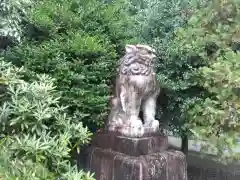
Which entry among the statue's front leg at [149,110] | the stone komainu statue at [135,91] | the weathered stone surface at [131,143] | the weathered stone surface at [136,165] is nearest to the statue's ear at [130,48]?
the stone komainu statue at [135,91]

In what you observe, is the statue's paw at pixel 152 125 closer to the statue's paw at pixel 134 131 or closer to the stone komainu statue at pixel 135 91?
the stone komainu statue at pixel 135 91

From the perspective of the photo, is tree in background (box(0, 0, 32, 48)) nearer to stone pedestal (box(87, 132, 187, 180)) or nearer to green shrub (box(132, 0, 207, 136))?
stone pedestal (box(87, 132, 187, 180))

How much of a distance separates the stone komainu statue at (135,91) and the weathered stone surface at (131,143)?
81 mm

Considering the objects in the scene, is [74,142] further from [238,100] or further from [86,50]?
[238,100]

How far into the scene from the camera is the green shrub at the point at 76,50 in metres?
3.83

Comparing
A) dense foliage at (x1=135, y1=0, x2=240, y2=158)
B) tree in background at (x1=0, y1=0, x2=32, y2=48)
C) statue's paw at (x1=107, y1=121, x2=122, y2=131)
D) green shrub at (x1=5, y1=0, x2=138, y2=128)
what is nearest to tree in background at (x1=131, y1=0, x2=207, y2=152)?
dense foliage at (x1=135, y1=0, x2=240, y2=158)

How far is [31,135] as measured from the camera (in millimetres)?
2875

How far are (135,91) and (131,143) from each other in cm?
58

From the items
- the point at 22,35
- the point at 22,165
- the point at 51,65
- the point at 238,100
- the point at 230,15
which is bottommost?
the point at 22,165

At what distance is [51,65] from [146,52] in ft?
→ 3.67

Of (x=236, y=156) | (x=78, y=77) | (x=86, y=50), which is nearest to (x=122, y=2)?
(x=86, y=50)

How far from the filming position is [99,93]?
3.96 m

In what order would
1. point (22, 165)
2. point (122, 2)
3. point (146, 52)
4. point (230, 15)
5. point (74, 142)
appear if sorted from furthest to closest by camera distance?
1. point (122, 2)
2. point (230, 15)
3. point (146, 52)
4. point (74, 142)
5. point (22, 165)

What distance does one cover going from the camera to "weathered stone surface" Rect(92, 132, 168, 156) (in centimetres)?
363
